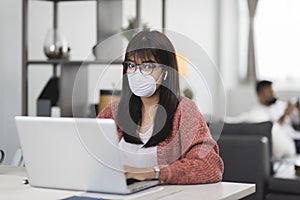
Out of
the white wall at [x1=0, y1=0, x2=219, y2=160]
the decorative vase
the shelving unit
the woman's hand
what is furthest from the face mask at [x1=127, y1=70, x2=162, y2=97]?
the decorative vase

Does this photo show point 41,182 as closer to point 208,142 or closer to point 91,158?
point 91,158

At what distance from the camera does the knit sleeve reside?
2.34 metres

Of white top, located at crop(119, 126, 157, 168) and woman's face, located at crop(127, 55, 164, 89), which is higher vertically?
woman's face, located at crop(127, 55, 164, 89)

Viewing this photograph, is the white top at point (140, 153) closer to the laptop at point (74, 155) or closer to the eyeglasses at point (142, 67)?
the laptop at point (74, 155)

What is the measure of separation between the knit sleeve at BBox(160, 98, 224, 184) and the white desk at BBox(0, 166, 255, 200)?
3 centimetres

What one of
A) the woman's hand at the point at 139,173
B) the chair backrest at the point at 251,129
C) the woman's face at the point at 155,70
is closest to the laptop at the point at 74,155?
the woman's hand at the point at 139,173

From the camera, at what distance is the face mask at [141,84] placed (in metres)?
2.28

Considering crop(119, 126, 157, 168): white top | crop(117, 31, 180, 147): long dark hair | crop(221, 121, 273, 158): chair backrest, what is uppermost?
crop(117, 31, 180, 147): long dark hair

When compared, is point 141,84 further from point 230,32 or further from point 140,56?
point 230,32

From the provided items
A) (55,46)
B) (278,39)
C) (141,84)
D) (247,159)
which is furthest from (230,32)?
(141,84)

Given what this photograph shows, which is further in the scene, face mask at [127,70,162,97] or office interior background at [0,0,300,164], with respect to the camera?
office interior background at [0,0,300,164]

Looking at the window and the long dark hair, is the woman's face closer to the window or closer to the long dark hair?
the long dark hair

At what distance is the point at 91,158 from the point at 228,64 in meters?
6.74

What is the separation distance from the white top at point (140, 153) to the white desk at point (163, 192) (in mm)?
105
